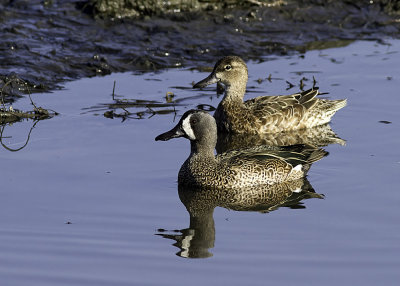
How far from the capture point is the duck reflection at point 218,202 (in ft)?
26.1

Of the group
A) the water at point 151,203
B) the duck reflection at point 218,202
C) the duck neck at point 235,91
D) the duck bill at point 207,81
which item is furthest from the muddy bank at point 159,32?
the duck reflection at point 218,202

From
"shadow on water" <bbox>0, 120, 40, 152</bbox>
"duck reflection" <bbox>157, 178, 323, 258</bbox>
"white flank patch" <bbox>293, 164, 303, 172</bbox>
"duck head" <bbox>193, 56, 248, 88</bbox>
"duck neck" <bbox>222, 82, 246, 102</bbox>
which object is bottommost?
"shadow on water" <bbox>0, 120, 40, 152</bbox>

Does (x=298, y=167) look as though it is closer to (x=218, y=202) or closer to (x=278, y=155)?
(x=278, y=155)

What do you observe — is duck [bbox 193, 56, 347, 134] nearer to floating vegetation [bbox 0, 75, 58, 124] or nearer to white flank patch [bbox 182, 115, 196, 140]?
floating vegetation [bbox 0, 75, 58, 124]

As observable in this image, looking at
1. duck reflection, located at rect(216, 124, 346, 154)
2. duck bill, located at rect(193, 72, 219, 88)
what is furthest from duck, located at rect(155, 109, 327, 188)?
duck bill, located at rect(193, 72, 219, 88)

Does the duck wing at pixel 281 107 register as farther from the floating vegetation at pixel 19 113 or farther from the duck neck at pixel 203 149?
the floating vegetation at pixel 19 113

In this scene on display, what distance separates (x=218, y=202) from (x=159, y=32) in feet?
21.9

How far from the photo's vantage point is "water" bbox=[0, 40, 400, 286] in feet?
23.4

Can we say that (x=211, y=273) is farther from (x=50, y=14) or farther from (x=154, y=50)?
(x=50, y=14)

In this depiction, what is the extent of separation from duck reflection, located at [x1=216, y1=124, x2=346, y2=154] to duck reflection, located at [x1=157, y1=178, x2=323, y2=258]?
1745 millimetres

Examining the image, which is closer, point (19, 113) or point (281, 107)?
point (19, 113)

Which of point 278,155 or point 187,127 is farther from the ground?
point 187,127

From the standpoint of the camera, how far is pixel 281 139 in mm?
11961

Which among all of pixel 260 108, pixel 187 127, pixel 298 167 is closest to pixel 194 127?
pixel 187 127
